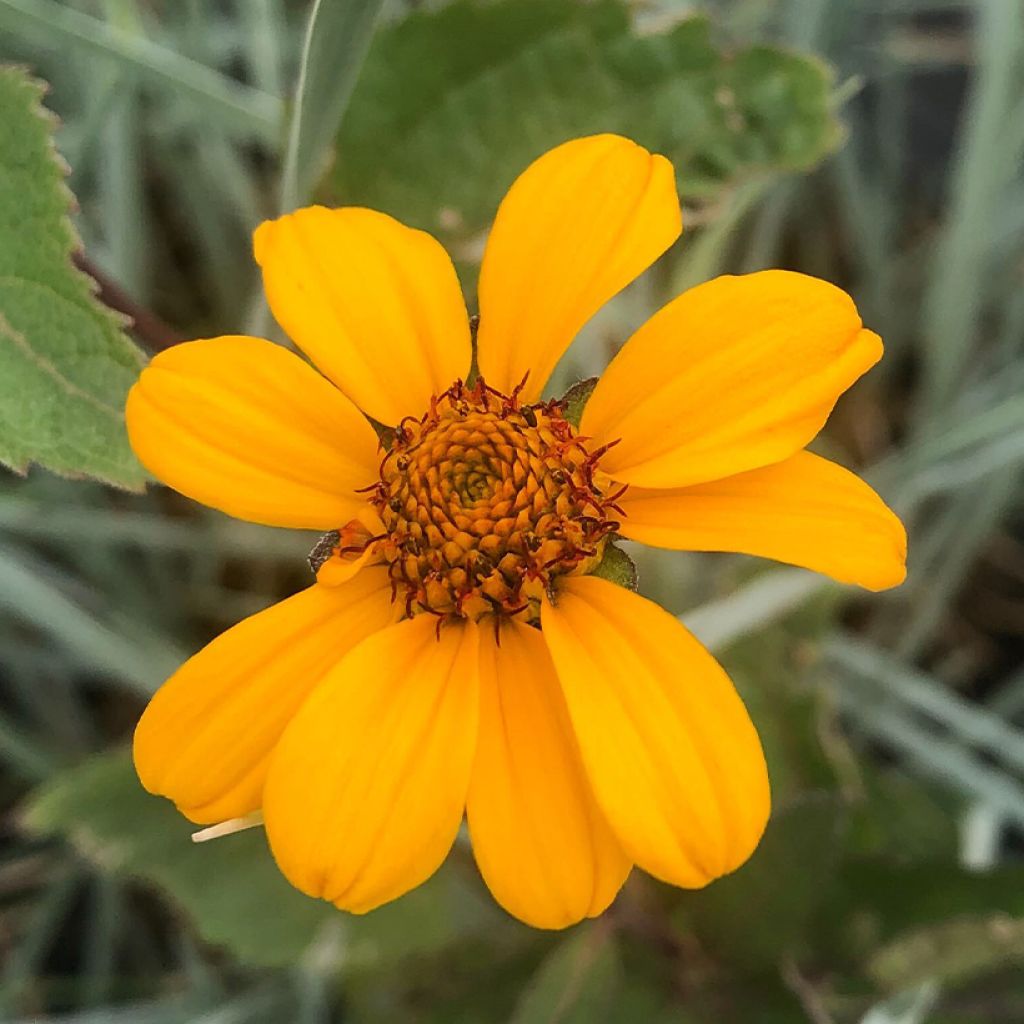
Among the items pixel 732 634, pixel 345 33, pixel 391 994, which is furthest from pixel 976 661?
pixel 345 33

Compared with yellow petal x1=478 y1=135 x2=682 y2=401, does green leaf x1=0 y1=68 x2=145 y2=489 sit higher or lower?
lower

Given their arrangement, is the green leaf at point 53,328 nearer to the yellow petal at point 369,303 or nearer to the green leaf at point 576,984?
the yellow petal at point 369,303

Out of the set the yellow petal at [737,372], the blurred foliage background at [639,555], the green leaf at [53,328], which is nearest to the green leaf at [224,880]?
the blurred foliage background at [639,555]


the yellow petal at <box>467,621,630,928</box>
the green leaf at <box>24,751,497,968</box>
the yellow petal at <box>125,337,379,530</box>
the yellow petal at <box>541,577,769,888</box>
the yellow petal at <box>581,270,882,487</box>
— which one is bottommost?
the green leaf at <box>24,751,497,968</box>

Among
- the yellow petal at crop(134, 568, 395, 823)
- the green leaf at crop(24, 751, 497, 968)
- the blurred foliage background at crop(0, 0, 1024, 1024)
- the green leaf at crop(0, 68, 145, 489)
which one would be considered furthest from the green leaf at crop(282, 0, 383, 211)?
the green leaf at crop(24, 751, 497, 968)

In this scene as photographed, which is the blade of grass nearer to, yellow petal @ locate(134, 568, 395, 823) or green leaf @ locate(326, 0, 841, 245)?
green leaf @ locate(326, 0, 841, 245)

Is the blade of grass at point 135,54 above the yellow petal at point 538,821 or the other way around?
above
